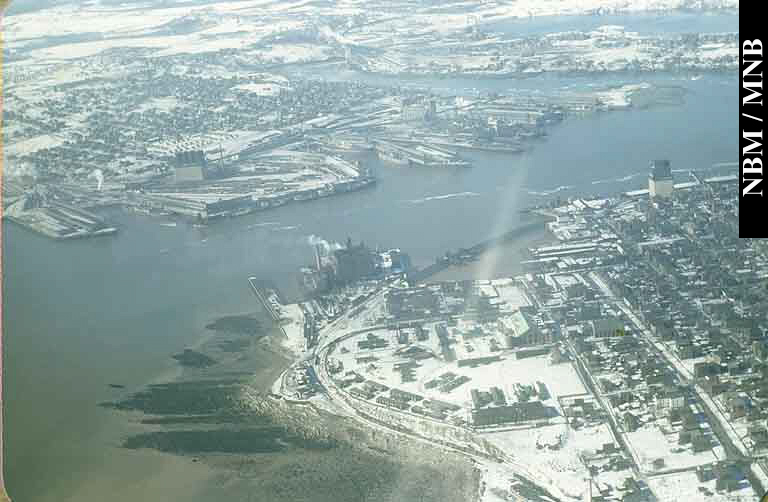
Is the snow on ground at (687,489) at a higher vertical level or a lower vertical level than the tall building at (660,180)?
lower

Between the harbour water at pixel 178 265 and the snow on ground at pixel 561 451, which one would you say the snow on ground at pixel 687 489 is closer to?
the snow on ground at pixel 561 451

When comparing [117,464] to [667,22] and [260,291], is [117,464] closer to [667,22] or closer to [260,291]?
[260,291]

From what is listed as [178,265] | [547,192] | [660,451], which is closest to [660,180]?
[547,192]

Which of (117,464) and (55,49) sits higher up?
(55,49)

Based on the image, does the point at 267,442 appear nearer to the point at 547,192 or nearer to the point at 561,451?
the point at 561,451

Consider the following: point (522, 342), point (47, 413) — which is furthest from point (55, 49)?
point (522, 342)

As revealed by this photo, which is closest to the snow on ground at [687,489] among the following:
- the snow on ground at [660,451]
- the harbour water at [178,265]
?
the snow on ground at [660,451]

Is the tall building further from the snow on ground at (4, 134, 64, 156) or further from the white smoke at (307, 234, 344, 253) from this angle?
the snow on ground at (4, 134, 64, 156)

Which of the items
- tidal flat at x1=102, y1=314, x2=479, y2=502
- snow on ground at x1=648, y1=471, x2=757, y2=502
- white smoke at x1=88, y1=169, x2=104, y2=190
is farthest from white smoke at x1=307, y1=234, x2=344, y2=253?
snow on ground at x1=648, y1=471, x2=757, y2=502
